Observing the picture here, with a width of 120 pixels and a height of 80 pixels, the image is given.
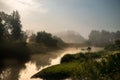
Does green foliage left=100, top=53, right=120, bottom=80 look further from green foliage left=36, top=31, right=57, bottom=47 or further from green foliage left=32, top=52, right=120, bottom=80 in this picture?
green foliage left=36, top=31, right=57, bottom=47

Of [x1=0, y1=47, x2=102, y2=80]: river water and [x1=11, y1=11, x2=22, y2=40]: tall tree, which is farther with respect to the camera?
[x1=11, y1=11, x2=22, y2=40]: tall tree

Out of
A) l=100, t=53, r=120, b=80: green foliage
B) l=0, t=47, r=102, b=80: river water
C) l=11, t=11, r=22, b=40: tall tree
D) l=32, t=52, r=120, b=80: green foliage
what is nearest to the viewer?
l=32, t=52, r=120, b=80: green foliage

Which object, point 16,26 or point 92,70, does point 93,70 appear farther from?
point 16,26

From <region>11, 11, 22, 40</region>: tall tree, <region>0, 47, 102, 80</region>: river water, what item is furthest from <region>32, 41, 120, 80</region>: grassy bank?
<region>11, 11, 22, 40</region>: tall tree

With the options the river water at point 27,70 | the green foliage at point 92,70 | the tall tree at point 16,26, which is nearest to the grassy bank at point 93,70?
the green foliage at point 92,70

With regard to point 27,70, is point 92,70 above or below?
below

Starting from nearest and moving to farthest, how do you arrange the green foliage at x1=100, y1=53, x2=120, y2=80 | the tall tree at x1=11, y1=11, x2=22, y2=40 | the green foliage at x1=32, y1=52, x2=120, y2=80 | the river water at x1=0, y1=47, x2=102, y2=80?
the green foliage at x1=32, y1=52, x2=120, y2=80, the green foliage at x1=100, y1=53, x2=120, y2=80, the river water at x1=0, y1=47, x2=102, y2=80, the tall tree at x1=11, y1=11, x2=22, y2=40

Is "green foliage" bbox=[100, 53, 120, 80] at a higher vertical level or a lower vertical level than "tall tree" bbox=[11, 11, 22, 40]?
lower

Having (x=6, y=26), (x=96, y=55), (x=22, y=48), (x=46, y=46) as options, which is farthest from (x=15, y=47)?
(x=96, y=55)

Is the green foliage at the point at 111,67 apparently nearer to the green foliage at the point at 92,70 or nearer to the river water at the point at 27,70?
the green foliage at the point at 92,70

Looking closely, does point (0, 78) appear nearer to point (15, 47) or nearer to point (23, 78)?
point (23, 78)

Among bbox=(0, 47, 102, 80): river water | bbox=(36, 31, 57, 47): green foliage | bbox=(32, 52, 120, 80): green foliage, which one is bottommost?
bbox=(32, 52, 120, 80): green foliage

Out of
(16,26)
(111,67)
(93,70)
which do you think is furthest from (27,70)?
(16,26)

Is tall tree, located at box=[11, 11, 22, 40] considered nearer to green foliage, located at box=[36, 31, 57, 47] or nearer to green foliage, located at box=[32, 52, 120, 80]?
green foliage, located at box=[36, 31, 57, 47]
